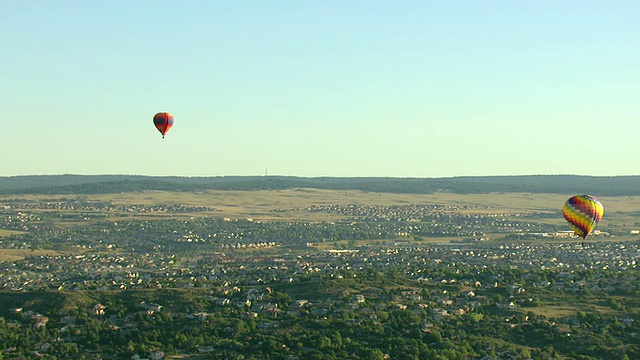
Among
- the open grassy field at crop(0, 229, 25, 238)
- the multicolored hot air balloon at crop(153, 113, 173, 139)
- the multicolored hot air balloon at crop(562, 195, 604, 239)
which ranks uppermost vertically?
the multicolored hot air balloon at crop(153, 113, 173, 139)

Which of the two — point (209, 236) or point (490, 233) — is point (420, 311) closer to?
point (209, 236)

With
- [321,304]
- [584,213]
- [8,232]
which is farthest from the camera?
[8,232]

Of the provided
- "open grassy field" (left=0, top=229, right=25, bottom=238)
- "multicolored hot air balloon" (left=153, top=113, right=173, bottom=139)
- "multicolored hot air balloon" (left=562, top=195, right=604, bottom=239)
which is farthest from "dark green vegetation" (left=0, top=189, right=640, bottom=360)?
A: "open grassy field" (left=0, top=229, right=25, bottom=238)

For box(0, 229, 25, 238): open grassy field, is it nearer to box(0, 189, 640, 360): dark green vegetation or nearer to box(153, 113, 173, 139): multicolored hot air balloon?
box(0, 189, 640, 360): dark green vegetation

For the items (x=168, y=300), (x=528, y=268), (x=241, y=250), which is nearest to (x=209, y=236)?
(x=241, y=250)

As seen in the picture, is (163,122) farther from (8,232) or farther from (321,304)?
(8,232)

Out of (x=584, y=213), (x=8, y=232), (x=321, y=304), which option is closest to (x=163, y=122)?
(x=321, y=304)

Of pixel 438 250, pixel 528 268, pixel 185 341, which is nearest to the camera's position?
pixel 185 341

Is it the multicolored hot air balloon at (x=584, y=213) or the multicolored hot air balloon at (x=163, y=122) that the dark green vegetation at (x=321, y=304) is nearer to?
the multicolored hot air balloon at (x=584, y=213)

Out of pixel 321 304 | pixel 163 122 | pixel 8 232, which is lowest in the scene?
pixel 321 304
